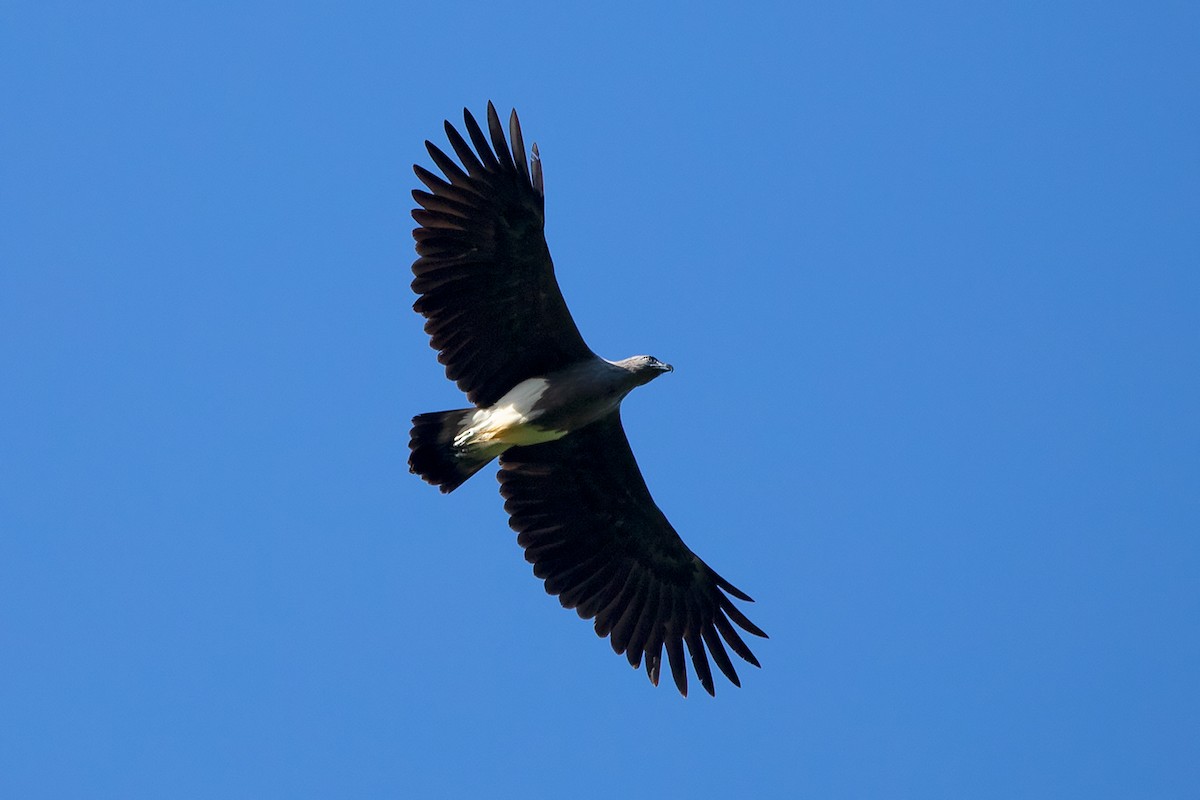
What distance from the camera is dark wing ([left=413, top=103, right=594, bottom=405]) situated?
13.1m

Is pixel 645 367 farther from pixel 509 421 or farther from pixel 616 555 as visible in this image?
pixel 616 555

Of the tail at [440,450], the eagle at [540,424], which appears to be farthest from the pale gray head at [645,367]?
the tail at [440,450]

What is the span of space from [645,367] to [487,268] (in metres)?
1.58

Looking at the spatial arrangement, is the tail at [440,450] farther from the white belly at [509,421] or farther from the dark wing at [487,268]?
the dark wing at [487,268]

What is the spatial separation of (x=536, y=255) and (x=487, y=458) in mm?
1828

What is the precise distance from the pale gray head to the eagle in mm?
12

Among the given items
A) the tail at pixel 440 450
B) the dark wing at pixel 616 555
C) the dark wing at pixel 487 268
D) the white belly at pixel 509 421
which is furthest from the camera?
the dark wing at pixel 616 555

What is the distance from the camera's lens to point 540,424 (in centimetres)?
1351

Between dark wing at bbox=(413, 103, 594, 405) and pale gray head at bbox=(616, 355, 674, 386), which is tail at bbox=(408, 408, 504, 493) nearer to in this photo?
dark wing at bbox=(413, 103, 594, 405)

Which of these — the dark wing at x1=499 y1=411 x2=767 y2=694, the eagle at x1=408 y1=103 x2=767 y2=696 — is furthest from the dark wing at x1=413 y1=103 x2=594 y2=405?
the dark wing at x1=499 y1=411 x2=767 y2=694

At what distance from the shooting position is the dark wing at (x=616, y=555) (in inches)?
563

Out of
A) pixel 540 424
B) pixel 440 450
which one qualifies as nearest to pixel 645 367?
pixel 540 424

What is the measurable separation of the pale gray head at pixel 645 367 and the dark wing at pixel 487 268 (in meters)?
0.50

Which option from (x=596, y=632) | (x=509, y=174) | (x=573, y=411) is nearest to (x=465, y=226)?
(x=509, y=174)
